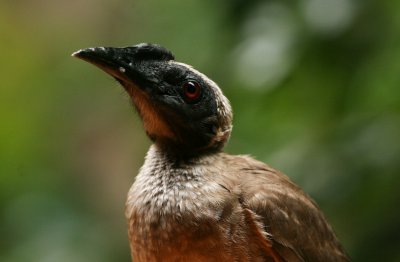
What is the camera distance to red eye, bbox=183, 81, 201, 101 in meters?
2.40

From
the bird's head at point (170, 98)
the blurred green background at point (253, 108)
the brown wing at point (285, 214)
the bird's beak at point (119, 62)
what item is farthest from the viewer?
the blurred green background at point (253, 108)

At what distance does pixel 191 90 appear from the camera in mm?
2416

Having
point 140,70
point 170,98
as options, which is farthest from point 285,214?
point 140,70

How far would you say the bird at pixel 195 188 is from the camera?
7.30 feet

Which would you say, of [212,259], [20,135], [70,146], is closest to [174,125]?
[212,259]

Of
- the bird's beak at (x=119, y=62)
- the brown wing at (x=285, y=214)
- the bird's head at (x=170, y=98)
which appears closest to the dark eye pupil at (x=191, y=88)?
the bird's head at (x=170, y=98)

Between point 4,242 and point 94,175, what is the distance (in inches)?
82.6

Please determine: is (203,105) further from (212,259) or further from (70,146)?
(70,146)

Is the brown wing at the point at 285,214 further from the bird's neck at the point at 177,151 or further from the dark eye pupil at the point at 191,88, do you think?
the dark eye pupil at the point at 191,88

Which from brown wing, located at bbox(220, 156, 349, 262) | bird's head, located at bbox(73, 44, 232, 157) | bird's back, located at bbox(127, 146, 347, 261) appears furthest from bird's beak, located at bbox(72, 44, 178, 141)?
brown wing, located at bbox(220, 156, 349, 262)

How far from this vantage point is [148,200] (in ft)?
7.70

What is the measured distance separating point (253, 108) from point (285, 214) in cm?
58

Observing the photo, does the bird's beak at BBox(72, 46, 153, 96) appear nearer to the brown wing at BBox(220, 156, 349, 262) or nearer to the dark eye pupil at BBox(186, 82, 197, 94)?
the dark eye pupil at BBox(186, 82, 197, 94)

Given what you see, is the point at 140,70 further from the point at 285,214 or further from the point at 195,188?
the point at 285,214
